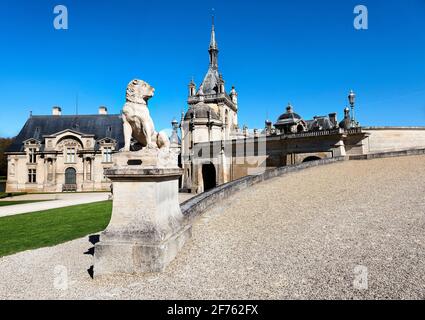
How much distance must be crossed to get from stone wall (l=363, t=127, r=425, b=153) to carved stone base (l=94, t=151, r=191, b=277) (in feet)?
62.2

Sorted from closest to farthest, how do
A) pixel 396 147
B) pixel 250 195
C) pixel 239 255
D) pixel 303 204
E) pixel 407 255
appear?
pixel 407 255
pixel 239 255
pixel 303 204
pixel 250 195
pixel 396 147

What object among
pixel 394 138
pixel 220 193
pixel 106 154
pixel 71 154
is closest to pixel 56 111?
pixel 71 154

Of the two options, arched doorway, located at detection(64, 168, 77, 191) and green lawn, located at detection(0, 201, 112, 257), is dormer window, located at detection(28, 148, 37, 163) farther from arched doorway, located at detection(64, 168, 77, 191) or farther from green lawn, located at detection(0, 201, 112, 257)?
green lawn, located at detection(0, 201, 112, 257)

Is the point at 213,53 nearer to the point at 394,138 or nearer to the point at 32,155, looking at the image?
the point at 32,155

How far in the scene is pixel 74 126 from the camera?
3922 centimetres

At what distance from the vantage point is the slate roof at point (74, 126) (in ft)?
125

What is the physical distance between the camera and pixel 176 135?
148 feet

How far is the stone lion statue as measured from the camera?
505 centimetres

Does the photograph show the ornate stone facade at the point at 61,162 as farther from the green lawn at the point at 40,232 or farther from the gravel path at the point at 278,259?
the gravel path at the point at 278,259

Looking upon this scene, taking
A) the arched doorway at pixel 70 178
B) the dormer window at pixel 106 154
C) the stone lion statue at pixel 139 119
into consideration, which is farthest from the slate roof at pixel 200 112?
the stone lion statue at pixel 139 119

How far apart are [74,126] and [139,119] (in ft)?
127

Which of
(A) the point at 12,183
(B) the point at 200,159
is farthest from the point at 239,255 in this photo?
(A) the point at 12,183

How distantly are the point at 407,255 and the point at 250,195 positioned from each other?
17.5ft
